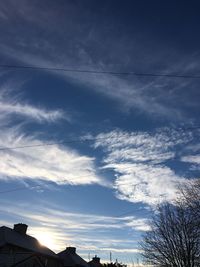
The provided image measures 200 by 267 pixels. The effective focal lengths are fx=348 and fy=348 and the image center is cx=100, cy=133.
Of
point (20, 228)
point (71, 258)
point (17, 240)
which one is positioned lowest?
point (17, 240)

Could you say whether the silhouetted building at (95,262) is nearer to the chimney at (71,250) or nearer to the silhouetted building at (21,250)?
the chimney at (71,250)

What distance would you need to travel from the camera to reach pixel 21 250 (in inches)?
1633

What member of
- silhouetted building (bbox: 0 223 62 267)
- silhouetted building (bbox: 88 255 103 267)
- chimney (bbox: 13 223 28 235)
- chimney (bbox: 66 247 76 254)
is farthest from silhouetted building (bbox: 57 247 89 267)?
silhouetted building (bbox: 88 255 103 267)

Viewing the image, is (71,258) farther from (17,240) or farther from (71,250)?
(17,240)

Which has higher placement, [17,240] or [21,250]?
[17,240]

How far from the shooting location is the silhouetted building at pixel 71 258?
2334 inches

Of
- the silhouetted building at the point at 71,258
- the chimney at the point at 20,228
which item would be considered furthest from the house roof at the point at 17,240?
the silhouetted building at the point at 71,258

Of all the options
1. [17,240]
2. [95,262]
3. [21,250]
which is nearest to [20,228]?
[17,240]

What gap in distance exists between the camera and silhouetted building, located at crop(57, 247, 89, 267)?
194 feet

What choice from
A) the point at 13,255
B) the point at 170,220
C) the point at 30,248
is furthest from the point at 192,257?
the point at 30,248

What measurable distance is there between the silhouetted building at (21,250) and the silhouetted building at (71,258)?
7.13m

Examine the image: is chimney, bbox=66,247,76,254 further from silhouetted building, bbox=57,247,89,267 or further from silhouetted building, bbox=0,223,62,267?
silhouetted building, bbox=0,223,62,267

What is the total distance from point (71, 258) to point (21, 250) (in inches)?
825

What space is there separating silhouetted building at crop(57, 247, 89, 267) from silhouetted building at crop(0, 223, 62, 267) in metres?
7.13
